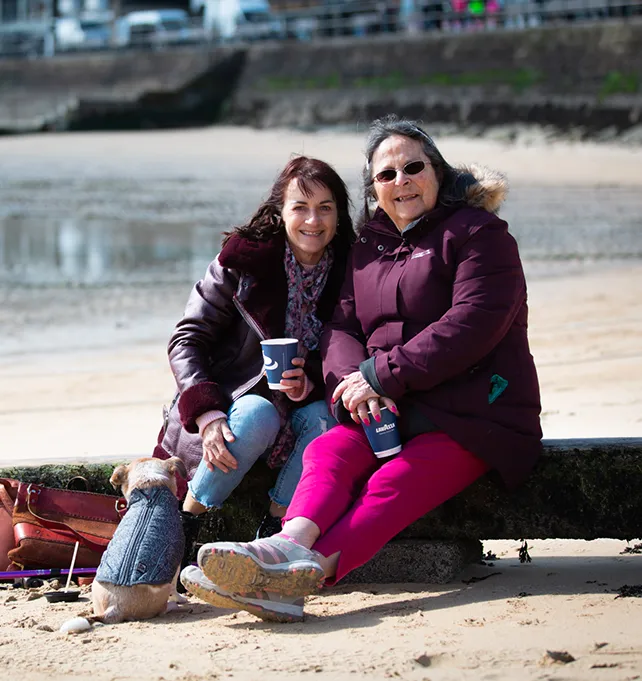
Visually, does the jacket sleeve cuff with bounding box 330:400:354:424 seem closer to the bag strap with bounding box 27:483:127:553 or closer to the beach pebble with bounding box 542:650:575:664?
the bag strap with bounding box 27:483:127:553

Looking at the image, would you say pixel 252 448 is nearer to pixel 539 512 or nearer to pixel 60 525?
pixel 60 525

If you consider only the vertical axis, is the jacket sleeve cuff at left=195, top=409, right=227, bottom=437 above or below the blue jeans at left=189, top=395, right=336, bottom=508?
above

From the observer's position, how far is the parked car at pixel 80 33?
4988 centimetres

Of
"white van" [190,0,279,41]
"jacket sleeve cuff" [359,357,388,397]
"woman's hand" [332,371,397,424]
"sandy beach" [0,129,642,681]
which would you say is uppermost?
"white van" [190,0,279,41]

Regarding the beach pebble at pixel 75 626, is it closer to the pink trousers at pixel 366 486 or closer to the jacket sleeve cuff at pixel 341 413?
the pink trousers at pixel 366 486

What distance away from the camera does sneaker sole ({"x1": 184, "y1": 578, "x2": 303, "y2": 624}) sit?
11.6 feet

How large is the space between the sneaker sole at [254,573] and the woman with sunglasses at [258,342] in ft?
1.76

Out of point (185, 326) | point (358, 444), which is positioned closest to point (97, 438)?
point (185, 326)

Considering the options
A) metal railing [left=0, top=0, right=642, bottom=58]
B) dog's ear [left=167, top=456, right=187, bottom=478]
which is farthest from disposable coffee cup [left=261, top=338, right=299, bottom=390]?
metal railing [left=0, top=0, right=642, bottom=58]

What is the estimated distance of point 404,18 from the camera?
36156 mm

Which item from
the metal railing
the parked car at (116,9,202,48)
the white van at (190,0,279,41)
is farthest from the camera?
the parked car at (116,9,202,48)

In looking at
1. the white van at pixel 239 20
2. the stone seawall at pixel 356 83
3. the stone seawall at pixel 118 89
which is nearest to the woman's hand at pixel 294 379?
the stone seawall at pixel 356 83

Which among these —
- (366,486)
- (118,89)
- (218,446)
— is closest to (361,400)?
(366,486)

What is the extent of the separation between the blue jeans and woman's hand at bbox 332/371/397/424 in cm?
24
